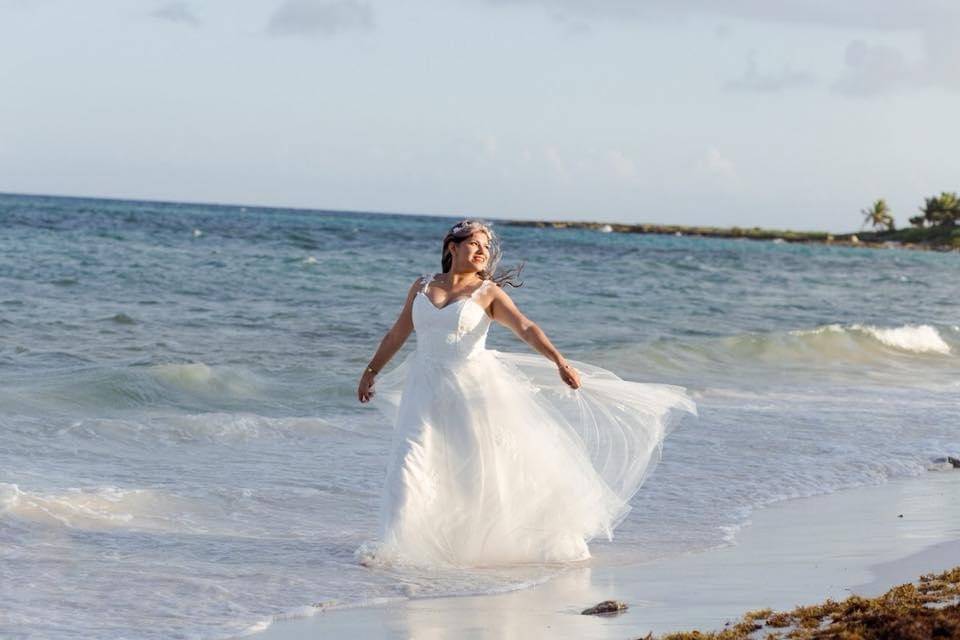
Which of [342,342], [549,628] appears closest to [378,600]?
[549,628]

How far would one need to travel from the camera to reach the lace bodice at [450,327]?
289 inches

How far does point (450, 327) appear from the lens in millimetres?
7348

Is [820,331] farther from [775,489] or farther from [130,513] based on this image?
[130,513]

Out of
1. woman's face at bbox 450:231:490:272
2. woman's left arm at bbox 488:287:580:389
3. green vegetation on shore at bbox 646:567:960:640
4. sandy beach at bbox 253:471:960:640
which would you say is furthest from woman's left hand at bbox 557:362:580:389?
green vegetation on shore at bbox 646:567:960:640

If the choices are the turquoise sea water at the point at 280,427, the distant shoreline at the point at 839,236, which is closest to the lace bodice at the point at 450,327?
the turquoise sea water at the point at 280,427

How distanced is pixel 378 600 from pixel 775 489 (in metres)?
4.74

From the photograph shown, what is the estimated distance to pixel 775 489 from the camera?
1022 cm

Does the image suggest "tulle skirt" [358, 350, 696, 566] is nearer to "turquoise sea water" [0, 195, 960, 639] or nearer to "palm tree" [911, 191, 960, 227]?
"turquoise sea water" [0, 195, 960, 639]

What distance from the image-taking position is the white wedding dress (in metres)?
7.28

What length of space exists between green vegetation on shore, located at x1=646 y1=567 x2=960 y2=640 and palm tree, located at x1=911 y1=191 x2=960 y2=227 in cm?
12383

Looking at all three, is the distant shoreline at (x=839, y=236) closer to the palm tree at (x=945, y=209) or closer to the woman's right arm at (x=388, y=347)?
the palm tree at (x=945, y=209)

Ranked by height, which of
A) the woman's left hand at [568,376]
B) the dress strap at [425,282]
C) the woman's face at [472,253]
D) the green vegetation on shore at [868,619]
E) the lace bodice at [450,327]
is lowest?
the green vegetation on shore at [868,619]

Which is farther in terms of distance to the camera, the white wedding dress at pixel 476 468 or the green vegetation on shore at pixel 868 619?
the white wedding dress at pixel 476 468

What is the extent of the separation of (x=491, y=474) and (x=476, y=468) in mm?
100
